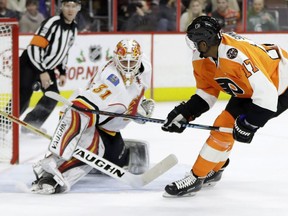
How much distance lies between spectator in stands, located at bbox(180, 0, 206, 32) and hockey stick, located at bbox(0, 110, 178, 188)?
3736 mm

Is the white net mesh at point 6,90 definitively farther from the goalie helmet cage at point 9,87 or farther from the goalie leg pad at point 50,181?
the goalie leg pad at point 50,181

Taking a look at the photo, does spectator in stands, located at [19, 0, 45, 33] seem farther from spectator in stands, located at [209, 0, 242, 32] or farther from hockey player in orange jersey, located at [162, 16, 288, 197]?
hockey player in orange jersey, located at [162, 16, 288, 197]

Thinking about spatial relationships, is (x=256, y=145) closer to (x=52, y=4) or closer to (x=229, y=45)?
(x=229, y=45)

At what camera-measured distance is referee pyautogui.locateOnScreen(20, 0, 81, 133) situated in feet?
17.4

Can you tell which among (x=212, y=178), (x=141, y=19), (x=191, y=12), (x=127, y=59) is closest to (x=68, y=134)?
(x=127, y=59)

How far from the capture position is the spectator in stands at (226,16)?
7.62 m

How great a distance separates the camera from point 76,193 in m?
3.75

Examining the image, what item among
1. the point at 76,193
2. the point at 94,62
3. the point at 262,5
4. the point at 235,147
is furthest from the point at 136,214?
the point at 262,5

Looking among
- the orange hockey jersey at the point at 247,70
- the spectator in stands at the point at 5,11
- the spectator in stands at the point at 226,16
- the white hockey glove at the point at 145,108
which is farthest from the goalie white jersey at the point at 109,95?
the spectator in stands at the point at 226,16

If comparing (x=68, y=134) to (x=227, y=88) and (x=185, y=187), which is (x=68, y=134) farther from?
(x=227, y=88)

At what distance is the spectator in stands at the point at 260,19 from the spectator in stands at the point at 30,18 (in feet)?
6.62

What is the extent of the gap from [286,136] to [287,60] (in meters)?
2.04

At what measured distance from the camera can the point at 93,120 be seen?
381 centimetres

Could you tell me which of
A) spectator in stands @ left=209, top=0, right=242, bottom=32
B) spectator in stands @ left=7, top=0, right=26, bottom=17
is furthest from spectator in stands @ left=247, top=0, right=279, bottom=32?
spectator in stands @ left=7, top=0, right=26, bottom=17
